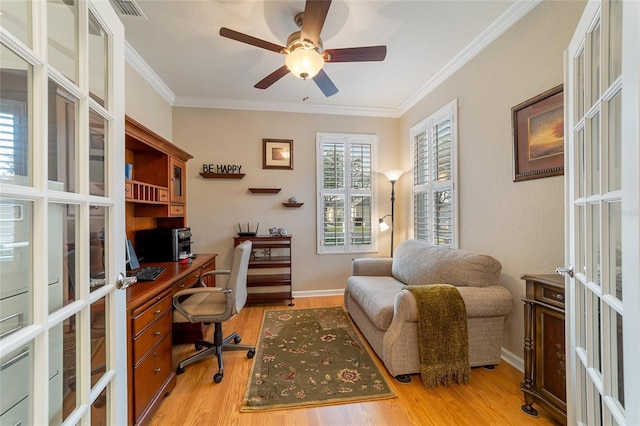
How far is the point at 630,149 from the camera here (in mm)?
641

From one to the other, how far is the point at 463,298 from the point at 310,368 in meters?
1.33

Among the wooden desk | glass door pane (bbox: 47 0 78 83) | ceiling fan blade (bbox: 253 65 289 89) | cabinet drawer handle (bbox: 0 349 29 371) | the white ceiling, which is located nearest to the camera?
cabinet drawer handle (bbox: 0 349 29 371)

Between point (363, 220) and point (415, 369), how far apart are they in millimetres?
2303

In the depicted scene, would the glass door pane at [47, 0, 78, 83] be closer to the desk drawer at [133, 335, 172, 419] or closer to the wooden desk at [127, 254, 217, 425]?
the wooden desk at [127, 254, 217, 425]

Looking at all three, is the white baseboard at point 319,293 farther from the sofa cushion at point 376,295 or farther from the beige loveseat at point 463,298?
the beige loveseat at point 463,298

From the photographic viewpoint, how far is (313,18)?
161cm

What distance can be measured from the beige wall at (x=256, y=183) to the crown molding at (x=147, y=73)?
0.81 feet

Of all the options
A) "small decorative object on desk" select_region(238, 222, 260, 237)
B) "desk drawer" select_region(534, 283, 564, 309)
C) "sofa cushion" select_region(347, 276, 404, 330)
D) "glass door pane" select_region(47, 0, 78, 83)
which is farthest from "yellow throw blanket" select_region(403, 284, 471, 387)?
"small decorative object on desk" select_region(238, 222, 260, 237)

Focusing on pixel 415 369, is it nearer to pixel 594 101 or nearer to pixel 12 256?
pixel 594 101

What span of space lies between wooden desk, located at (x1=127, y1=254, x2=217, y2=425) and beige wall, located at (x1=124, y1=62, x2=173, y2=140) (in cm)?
181

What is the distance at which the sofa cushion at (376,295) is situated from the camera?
1.95 metres

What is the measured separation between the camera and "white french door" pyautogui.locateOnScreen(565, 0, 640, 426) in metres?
0.64

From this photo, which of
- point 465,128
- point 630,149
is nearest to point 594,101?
point 630,149

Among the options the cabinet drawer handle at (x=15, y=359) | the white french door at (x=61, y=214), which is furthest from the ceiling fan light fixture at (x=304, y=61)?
the cabinet drawer handle at (x=15, y=359)
